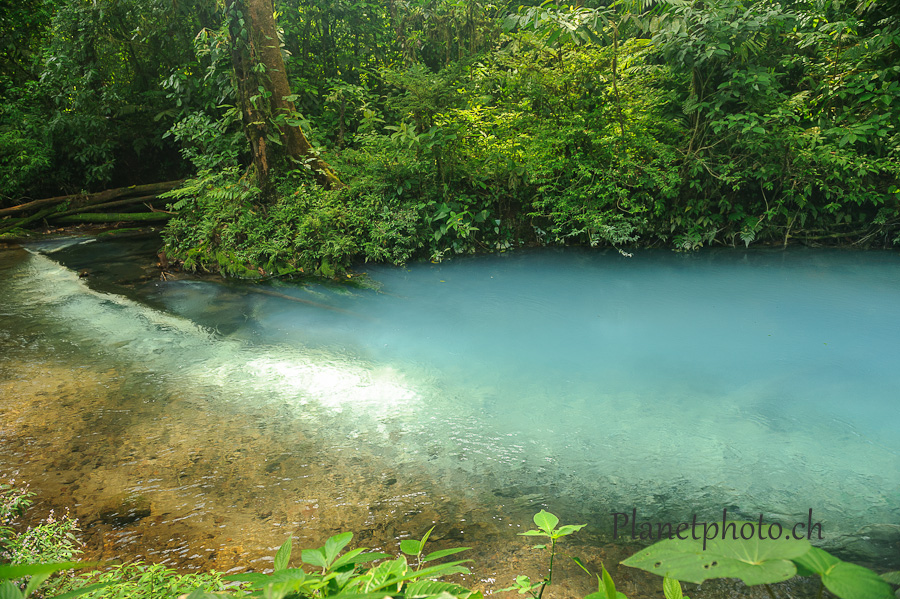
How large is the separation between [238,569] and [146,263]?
23.2 feet

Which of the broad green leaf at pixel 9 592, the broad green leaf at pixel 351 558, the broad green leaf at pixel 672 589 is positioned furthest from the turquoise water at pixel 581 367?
the broad green leaf at pixel 9 592

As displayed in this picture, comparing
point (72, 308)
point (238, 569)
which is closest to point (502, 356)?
point (238, 569)

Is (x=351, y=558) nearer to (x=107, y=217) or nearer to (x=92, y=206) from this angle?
(x=107, y=217)

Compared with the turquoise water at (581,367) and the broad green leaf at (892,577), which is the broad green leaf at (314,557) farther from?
the turquoise water at (581,367)

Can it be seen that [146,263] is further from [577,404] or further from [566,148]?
[577,404]

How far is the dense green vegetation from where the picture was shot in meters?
6.62

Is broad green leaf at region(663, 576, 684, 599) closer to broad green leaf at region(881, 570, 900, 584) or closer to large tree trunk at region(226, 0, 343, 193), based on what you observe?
broad green leaf at region(881, 570, 900, 584)

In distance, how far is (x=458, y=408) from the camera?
12.1 feet

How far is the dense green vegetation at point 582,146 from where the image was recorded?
21.7 feet

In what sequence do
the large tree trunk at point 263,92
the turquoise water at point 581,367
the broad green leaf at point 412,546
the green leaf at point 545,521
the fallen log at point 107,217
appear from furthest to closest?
the fallen log at point 107,217 < the large tree trunk at point 263,92 < the turquoise water at point 581,367 < the green leaf at point 545,521 < the broad green leaf at point 412,546

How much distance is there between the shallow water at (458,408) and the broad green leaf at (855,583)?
4.56 ft

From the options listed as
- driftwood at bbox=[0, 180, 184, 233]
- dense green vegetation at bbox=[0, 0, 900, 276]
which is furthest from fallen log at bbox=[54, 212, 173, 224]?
dense green vegetation at bbox=[0, 0, 900, 276]

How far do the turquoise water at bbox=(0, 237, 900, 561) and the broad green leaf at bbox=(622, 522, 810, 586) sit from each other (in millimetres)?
1647

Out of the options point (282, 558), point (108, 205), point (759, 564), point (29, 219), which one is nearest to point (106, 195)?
point (108, 205)
